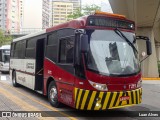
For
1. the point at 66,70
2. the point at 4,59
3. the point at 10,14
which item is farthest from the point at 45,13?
the point at 66,70

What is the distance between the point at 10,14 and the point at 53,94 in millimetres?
121012

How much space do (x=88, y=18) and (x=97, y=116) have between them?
288cm

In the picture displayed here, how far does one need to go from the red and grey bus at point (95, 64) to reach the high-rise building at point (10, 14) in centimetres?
11618

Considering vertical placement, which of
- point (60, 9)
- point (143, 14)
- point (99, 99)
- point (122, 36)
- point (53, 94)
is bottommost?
point (53, 94)

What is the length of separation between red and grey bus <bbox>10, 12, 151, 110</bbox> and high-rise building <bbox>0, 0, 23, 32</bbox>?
116181 millimetres

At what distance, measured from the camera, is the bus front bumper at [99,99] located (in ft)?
26.7

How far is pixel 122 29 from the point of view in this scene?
363 inches

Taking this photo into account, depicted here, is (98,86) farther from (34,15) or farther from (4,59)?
(34,15)

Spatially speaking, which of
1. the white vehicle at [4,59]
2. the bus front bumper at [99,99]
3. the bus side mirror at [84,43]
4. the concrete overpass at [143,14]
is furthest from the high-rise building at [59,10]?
the bus side mirror at [84,43]

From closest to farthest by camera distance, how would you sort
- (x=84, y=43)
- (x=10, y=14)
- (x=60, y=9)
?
(x=84, y=43) → (x=10, y=14) → (x=60, y=9)

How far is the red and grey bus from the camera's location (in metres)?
8.20

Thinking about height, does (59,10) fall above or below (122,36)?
above

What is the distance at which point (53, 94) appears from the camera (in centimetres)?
1037

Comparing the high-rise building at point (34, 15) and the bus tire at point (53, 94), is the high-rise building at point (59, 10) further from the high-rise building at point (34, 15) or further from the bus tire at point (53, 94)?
the bus tire at point (53, 94)
